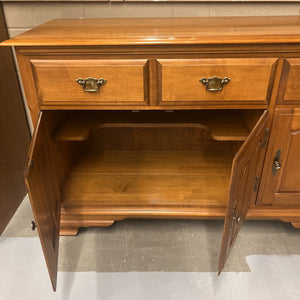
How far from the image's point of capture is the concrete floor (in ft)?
3.60

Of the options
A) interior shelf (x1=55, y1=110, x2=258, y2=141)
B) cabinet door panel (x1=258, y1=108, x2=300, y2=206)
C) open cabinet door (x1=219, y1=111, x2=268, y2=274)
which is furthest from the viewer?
interior shelf (x1=55, y1=110, x2=258, y2=141)

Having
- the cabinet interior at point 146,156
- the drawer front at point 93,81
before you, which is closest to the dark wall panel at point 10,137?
the cabinet interior at point 146,156

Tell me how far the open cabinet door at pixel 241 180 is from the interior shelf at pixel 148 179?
0.24 m

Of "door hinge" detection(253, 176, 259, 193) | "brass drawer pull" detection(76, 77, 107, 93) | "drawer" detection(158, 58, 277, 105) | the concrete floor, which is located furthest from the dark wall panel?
"door hinge" detection(253, 176, 259, 193)

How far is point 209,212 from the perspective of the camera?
1252 millimetres

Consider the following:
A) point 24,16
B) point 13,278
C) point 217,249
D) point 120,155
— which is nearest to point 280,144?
point 217,249

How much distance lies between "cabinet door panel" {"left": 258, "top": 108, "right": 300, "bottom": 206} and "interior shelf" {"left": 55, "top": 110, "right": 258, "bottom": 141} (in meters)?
0.13

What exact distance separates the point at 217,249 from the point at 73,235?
64 centimetres

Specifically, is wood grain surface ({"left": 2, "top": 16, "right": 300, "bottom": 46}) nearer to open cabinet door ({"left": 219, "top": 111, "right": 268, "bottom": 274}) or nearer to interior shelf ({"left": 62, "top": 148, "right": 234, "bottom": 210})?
open cabinet door ({"left": 219, "top": 111, "right": 268, "bottom": 274})

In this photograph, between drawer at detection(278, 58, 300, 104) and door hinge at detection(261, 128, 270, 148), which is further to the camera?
door hinge at detection(261, 128, 270, 148)

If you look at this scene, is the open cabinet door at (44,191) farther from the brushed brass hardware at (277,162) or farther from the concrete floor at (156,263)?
the brushed brass hardware at (277,162)

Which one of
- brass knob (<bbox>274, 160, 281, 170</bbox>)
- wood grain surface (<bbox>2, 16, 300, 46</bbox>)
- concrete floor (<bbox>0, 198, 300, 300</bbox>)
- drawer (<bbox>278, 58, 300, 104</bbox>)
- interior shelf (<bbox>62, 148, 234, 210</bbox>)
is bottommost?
concrete floor (<bbox>0, 198, 300, 300</bbox>)

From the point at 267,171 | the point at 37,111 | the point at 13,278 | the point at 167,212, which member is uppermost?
the point at 37,111

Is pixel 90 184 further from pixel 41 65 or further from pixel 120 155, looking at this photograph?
pixel 41 65
